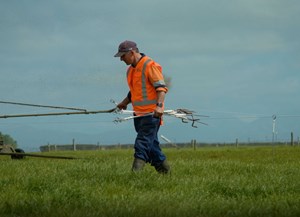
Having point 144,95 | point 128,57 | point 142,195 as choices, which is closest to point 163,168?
point 144,95

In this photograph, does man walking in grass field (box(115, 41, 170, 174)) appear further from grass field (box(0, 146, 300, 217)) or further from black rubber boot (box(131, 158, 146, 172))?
grass field (box(0, 146, 300, 217))

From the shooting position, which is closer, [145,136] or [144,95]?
[145,136]

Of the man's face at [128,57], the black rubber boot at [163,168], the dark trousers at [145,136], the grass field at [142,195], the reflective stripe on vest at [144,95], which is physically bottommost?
the grass field at [142,195]

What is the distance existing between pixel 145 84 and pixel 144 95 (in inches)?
7.2

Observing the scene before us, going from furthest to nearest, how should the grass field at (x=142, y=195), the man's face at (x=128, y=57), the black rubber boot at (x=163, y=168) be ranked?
the black rubber boot at (x=163, y=168), the man's face at (x=128, y=57), the grass field at (x=142, y=195)

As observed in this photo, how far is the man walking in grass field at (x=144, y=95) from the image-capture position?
895cm

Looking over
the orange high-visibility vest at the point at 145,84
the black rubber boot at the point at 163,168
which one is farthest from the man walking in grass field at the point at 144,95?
the black rubber boot at the point at 163,168

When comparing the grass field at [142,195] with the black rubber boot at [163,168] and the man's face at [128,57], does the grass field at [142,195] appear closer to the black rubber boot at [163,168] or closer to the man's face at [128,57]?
the black rubber boot at [163,168]

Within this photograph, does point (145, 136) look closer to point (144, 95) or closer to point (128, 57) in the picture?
point (144, 95)

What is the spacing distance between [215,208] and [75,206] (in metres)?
1.44

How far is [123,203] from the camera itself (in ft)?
19.8

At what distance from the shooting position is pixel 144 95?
9125mm

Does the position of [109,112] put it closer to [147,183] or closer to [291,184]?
[147,183]

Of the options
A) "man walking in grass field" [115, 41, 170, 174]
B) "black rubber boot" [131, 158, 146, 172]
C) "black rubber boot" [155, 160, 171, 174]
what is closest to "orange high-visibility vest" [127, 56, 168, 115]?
"man walking in grass field" [115, 41, 170, 174]
